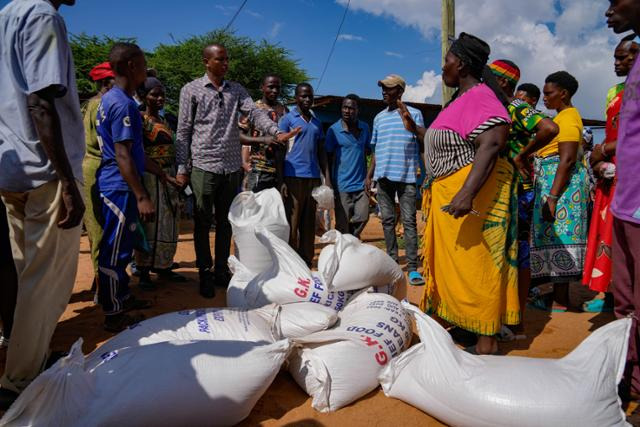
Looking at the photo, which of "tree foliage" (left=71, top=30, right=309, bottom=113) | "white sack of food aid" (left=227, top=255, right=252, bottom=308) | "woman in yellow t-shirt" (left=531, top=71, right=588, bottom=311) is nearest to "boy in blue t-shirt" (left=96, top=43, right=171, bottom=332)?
"white sack of food aid" (left=227, top=255, right=252, bottom=308)

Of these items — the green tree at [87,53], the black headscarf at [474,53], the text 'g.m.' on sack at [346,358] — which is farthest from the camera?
the green tree at [87,53]

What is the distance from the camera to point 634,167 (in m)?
1.91

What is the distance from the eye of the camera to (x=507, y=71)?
3047 millimetres

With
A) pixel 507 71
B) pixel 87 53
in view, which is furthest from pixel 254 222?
pixel 87 53

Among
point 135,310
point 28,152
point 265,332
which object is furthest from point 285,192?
point 28,152

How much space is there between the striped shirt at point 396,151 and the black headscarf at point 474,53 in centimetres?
209

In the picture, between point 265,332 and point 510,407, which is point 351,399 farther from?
point 510,407

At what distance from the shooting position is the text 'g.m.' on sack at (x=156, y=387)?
1.56 metres

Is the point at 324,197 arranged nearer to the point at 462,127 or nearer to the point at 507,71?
the point at 507,71

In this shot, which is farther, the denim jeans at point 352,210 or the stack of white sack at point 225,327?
the denim jeans at point 352,210

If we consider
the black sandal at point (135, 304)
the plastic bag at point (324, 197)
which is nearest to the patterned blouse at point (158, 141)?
the black sandal at point (135, 304)

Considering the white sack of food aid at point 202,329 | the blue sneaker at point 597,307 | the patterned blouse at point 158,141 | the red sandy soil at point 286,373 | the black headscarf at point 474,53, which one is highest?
the black headscarf at point 474,53

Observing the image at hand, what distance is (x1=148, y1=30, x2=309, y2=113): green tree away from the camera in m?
17.1

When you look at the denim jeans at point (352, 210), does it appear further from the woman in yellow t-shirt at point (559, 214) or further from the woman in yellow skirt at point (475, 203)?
the woman in yellow skirt at point (475, 203)
